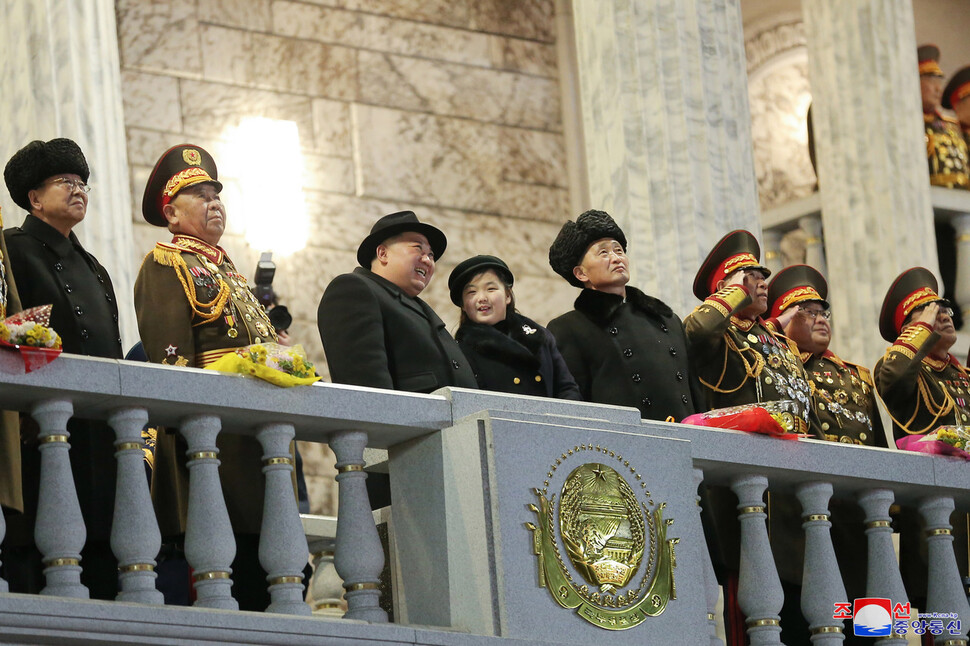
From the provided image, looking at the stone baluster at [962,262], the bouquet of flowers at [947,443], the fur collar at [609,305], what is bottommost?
the bouquet of flowers at [947,443]

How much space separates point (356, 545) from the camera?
4.57m

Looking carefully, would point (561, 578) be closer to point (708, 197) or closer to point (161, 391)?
point (161, 391)

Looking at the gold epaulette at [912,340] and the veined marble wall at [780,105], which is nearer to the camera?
the gold epaulette at [912,340]

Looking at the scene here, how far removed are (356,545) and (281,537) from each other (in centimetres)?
21

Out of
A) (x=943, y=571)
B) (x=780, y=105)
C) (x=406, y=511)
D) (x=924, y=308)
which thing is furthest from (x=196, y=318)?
(x=780, y=105)

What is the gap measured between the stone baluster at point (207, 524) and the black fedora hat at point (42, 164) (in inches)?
39.1

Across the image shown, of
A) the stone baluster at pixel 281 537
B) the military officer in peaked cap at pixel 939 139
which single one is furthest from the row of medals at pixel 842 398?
the military officer in peaked cap at pixel 939 139

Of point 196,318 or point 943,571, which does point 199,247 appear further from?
point 943,571

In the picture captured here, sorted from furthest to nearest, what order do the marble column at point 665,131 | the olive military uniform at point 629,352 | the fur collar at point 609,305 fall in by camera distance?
the marble column at point 665,131 < the fur collar at point 609,305 < the olive military uniform at point 629,352

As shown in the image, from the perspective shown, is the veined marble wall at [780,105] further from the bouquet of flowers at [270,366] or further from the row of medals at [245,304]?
the bouquet of flowers at [270,366]

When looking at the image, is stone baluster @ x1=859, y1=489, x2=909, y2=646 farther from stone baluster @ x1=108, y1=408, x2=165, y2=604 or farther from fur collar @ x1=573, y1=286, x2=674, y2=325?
stone baluster @ x1=108, y1=408, x2=165, y2=604

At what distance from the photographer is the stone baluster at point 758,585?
5.16 m

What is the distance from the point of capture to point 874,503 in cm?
556

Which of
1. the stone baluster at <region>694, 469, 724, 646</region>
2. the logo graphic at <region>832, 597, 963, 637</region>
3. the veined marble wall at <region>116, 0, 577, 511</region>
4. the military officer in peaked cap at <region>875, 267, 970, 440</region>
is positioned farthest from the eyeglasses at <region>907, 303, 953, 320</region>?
the veined marble wall at <region>116, 0, 577, 511</region>
